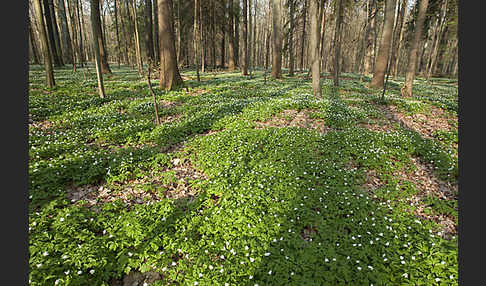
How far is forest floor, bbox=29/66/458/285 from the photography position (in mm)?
3764

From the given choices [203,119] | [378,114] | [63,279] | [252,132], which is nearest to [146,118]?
[203,119]

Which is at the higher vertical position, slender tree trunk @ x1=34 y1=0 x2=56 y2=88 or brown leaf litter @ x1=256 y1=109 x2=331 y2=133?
slender tree trunk @ x1=34 y1=0 x2=56 y2=88

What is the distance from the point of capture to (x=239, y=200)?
520 cm

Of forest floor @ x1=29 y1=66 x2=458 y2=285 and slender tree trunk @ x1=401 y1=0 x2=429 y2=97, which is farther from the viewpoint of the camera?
slender tree trunk @ x1=401 y1=0 x2=429 y2=97

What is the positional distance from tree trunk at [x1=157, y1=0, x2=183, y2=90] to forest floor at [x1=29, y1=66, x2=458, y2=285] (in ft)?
17.5

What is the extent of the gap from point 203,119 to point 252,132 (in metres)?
2.80

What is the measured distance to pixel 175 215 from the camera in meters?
4.95

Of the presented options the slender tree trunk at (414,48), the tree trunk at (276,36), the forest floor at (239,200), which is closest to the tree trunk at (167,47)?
the forest floor at (239,200)

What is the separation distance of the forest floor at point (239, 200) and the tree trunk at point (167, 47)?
534cm

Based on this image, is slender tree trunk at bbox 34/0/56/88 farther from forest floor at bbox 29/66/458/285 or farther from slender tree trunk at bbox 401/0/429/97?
slender tree trunk at bbox 401/0/429/97

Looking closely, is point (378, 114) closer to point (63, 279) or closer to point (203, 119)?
point (203, 119)

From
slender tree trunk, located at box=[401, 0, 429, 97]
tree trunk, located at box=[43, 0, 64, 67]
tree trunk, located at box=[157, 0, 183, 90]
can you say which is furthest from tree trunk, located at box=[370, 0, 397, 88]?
tree trunk, located at box=[43, 0, 64, 67]

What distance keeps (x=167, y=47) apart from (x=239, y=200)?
41.7ft

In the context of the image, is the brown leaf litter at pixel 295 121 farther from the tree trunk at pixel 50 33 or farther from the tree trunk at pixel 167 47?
the tree trunk at pixel 50 33
